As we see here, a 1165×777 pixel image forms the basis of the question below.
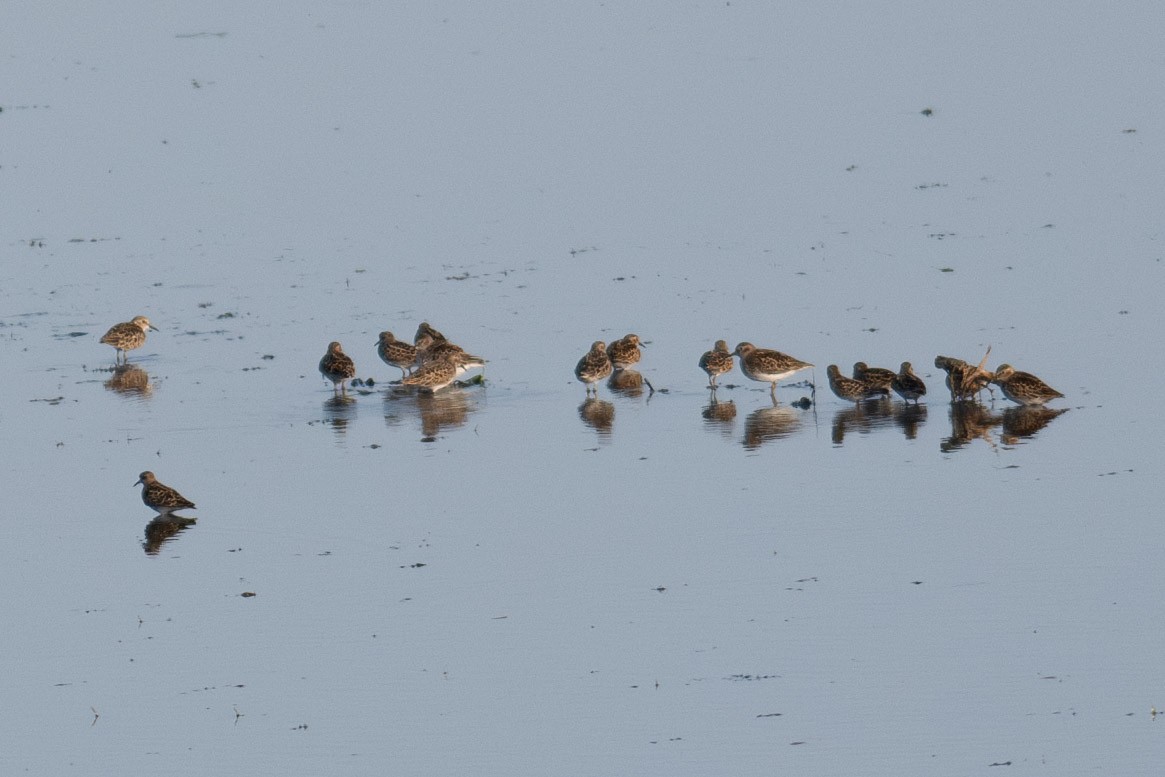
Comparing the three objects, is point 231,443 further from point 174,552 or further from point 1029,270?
point 1029,270

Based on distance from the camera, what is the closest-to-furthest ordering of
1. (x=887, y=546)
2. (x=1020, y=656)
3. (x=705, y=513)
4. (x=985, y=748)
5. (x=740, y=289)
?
(x=985, y=748) < (x=1020, y=656) < (x=887, y=546) < (x=705, y=513) < (x=740, y=289)

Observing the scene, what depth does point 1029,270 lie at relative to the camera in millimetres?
31375

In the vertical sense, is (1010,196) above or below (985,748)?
above

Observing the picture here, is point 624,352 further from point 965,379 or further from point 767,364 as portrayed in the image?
point 965,379

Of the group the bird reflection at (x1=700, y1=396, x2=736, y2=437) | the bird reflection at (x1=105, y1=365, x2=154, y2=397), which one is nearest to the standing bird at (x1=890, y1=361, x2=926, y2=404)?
the bird reflection at (x1=700, y1=396, x2=736, y2=437)

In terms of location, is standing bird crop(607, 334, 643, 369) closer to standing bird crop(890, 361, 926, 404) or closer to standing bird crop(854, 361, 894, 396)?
standing bird crop(854, 361, 894, 396)

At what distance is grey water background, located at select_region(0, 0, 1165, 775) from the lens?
14.6 meters

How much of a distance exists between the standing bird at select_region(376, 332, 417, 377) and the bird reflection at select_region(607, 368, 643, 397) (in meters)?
2.71

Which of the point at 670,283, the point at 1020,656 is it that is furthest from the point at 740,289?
the point at 1020,656

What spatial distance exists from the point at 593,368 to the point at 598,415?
1254 mm

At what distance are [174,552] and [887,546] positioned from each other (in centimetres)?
642

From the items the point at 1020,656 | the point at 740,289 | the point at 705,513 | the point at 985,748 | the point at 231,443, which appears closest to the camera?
the point at 985,748

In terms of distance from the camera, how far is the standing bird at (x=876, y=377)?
79.7 feet

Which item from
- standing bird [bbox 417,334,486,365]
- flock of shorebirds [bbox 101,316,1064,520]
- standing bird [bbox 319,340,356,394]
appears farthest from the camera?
standing bird [bbox 417,334,486,365]
